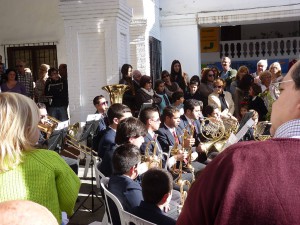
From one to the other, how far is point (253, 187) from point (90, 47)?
6133 mm

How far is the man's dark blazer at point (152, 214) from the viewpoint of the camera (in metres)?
2.52

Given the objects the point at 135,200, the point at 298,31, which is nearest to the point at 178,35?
the point at 298,31

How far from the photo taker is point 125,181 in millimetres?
2896

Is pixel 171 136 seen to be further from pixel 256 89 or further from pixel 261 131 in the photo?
pixel 256 89

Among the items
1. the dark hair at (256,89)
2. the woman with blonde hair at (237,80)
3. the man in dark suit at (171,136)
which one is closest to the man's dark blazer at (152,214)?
the man in dark suit at (171,136)

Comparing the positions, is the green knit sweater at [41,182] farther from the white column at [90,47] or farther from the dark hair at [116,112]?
the white column at [90,47]

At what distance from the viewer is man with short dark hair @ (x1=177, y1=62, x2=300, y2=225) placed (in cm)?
108

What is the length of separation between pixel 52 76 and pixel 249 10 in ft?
19.4

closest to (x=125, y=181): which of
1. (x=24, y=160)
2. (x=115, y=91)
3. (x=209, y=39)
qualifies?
(x=24, y=160)

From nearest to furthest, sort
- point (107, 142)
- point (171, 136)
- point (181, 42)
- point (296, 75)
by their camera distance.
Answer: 1. point (296, 75)
2. point (107, 142)
3. point (171, 136)
4. point (181, 42)

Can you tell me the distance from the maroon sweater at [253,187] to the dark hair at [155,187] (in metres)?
1.51

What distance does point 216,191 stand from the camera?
111 centimetres

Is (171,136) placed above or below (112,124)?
below

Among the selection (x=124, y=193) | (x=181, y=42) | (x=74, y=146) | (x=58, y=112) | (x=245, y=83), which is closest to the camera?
(x=124, y=193)
